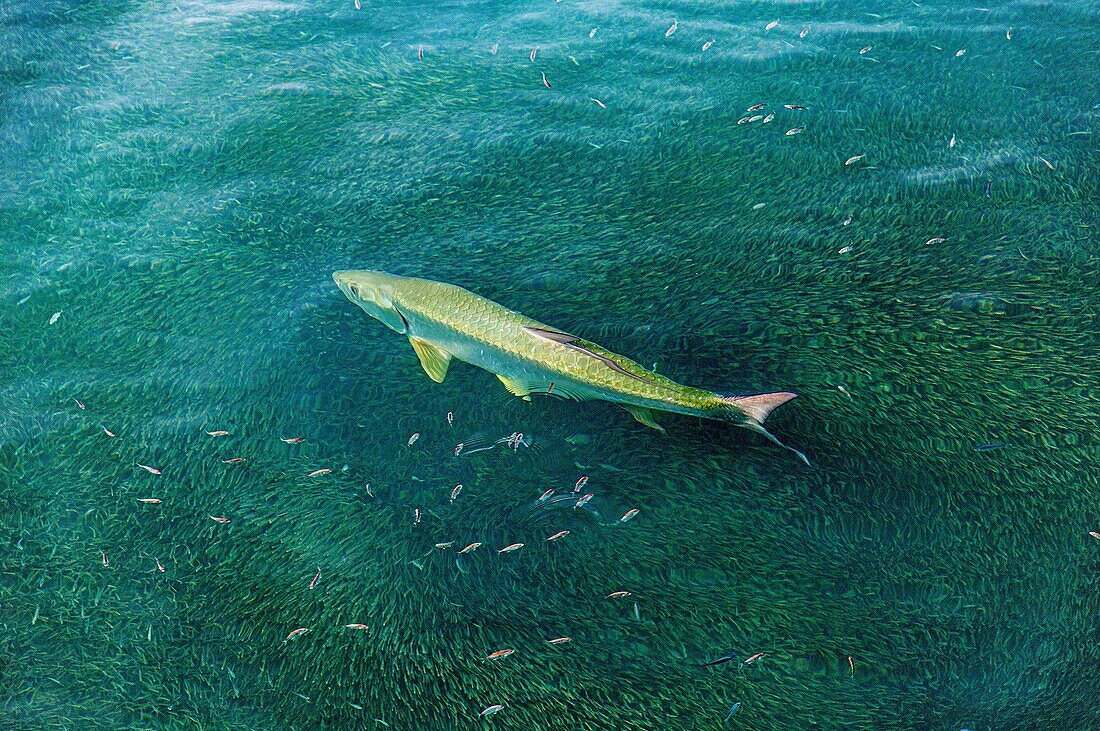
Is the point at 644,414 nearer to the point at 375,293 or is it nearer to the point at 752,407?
the point at 752,407

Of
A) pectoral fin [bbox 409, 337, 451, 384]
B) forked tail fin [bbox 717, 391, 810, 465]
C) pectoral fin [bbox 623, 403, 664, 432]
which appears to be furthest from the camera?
pectoral fin [bbox 409, 337, 451, 384]

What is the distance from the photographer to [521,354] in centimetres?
174

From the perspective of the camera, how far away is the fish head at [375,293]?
1980mm

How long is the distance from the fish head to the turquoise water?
0.40 ft

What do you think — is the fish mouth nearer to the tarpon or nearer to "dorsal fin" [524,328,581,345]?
the tarpon

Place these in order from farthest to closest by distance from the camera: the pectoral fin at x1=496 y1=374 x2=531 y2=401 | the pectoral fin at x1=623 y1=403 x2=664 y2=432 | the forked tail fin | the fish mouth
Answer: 1. the fish mouth
2. the pectoral fin at x1=496 y1=374 x2=531 y2=401
3. the pectoral fin at x1=623 y1=403 x2=664 y2=432
4. the forked tail fin

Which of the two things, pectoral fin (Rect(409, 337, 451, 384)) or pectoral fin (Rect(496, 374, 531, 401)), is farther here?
pectoral fin (Rect(409, 337, 451, 384))

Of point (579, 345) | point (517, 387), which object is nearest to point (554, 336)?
point (579, 345)

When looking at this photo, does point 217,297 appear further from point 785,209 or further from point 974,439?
point 974,439

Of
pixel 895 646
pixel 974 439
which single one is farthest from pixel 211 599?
pixel 974 439

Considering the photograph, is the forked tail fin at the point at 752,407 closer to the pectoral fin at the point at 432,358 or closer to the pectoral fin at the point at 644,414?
the pectoral fin at the point at 644,414

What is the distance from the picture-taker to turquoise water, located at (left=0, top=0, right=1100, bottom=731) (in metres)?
1.58

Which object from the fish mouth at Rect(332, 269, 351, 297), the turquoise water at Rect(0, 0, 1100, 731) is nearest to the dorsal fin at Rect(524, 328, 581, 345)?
the turquoise water at Rect(0, 0, 1100, 731)

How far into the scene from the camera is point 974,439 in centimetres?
179
